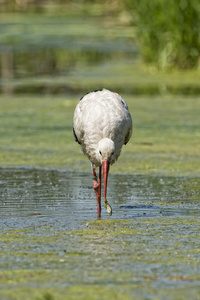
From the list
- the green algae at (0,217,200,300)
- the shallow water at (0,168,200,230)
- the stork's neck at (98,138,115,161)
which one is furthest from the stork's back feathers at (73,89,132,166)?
the green algae at (0,217,200,300)

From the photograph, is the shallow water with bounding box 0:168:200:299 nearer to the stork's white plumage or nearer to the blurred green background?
the stork's white plumage

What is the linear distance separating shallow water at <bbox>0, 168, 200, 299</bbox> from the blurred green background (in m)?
1.06

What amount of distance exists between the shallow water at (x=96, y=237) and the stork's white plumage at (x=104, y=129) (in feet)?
1.20

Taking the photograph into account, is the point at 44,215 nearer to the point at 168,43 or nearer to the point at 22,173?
the point at 22,173

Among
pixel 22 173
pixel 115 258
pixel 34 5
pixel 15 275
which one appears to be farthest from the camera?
pixel 34 5

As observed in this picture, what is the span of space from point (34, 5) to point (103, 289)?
6296 cm

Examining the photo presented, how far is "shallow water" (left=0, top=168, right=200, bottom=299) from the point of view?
547 cm

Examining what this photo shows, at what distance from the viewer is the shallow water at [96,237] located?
5.47m

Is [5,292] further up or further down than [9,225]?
further up

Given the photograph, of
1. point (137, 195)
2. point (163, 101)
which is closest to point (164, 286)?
point (137, 195)

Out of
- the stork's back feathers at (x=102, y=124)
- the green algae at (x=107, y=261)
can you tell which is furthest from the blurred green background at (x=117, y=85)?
the green algae at (x=107, y=261)

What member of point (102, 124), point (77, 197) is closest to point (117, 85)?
point (77, 197)

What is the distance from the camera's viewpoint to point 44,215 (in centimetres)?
778

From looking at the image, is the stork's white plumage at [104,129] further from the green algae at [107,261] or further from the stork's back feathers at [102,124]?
the green algae at [107,261]
